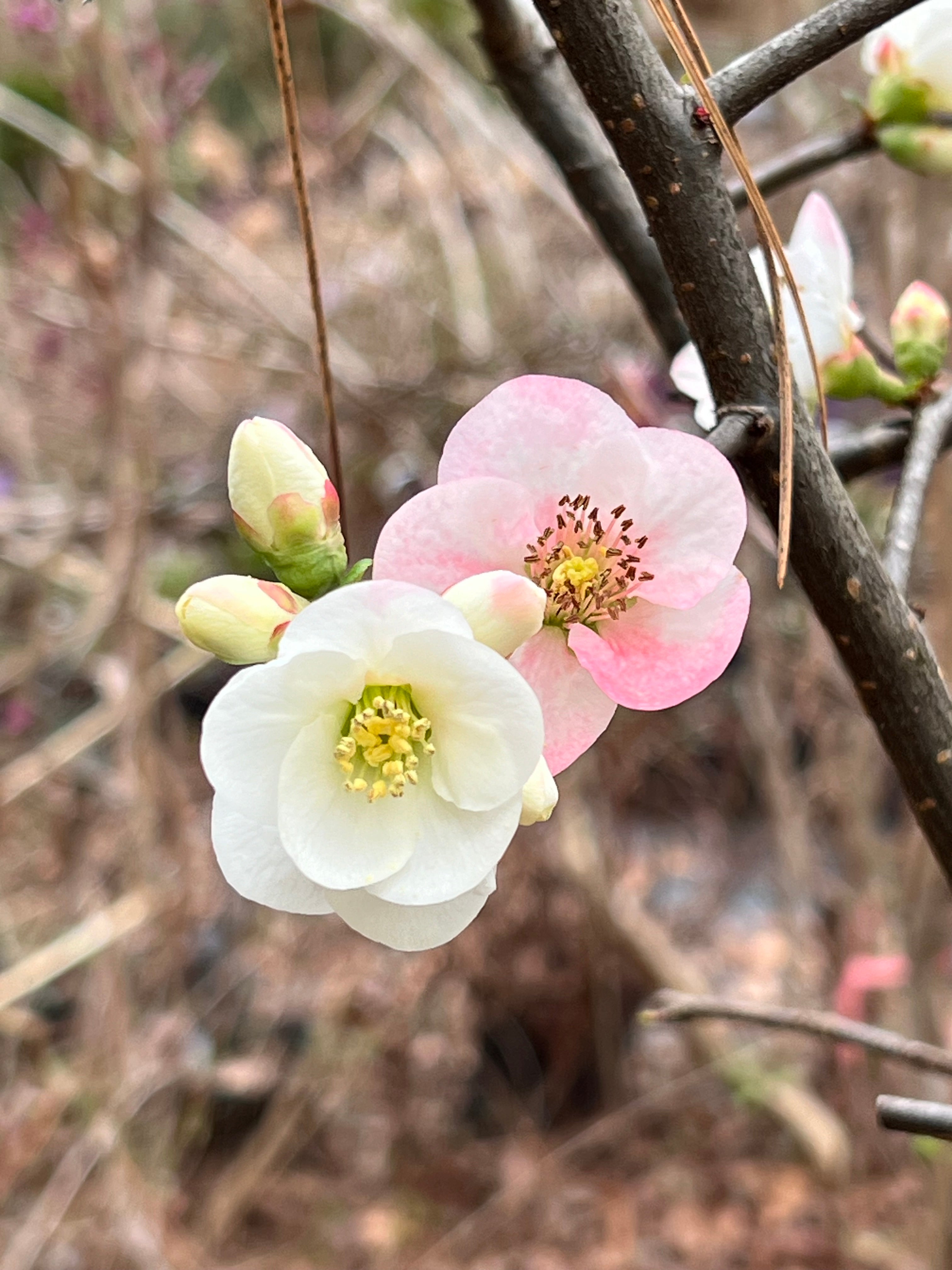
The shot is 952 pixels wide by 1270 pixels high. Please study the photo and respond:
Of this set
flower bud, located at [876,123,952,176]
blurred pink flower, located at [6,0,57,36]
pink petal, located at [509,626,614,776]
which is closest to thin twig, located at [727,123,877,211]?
flower bud, located at [876,123,952,176]

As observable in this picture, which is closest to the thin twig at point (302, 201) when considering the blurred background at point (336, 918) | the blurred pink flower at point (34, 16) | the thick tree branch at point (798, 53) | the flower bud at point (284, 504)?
the flower bud at point (284, 504)

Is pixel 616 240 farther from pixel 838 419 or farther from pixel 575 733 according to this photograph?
pixel 838 419

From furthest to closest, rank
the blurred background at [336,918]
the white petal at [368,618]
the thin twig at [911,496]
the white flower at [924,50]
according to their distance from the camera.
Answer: the blurred background at [336,918], the white flower at [924,50], the thin twig at [911,496], the white petal at [368,618]

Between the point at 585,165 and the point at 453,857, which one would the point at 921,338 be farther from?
the point at 453,857

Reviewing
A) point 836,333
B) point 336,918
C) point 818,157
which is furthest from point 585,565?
Answer: point 336,918

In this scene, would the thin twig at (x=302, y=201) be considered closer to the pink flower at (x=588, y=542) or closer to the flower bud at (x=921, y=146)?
the pink flower at (x=588, y=542)

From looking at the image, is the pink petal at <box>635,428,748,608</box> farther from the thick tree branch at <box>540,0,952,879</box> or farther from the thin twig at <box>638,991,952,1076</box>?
the thin twig at <box>638,991,952,1076</box>

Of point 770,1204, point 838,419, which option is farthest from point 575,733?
point 770,1204
